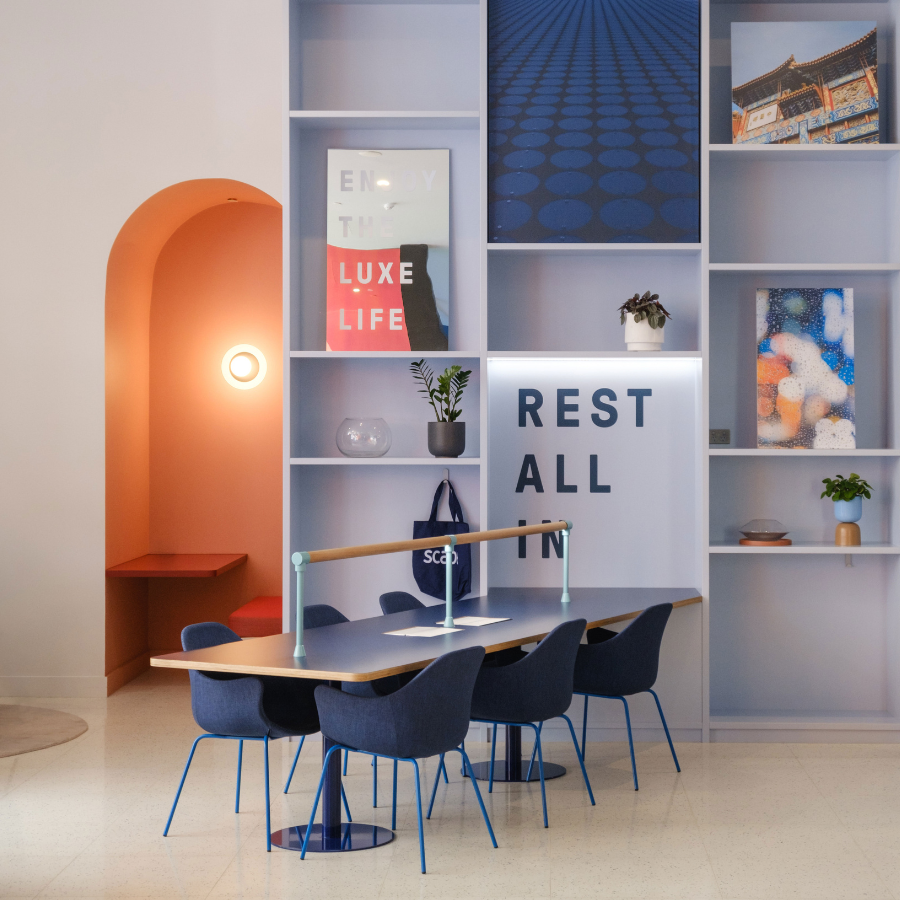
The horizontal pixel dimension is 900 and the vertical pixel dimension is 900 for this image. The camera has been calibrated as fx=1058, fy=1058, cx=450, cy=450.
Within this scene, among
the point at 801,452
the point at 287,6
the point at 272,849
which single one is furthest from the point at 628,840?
the point at 287,6

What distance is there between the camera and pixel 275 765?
4770 mm

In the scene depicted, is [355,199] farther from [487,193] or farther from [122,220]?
[122,220]

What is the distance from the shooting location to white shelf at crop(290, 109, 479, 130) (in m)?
5.12

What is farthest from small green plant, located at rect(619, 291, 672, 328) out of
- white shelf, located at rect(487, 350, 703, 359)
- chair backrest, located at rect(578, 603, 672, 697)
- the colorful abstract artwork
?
chair backrest, located at rect(578, 603, 672, 697)

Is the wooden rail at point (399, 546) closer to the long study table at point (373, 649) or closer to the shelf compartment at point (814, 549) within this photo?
the long study table at point (373, 649)

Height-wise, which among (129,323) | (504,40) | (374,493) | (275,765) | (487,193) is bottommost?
(275,765)

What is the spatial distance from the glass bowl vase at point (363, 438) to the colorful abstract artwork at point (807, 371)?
1850mm

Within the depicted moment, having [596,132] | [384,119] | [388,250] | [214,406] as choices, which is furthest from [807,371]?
[214,406]

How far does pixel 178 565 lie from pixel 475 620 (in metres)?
2.65

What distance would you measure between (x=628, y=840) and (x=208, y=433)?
4110 millimetres

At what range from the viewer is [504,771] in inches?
180

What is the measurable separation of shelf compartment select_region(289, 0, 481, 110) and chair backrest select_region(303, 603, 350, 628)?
2.57 meters

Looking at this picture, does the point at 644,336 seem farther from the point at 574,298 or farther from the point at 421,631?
the point at 421,631

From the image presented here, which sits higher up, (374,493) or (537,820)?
(374,493)
